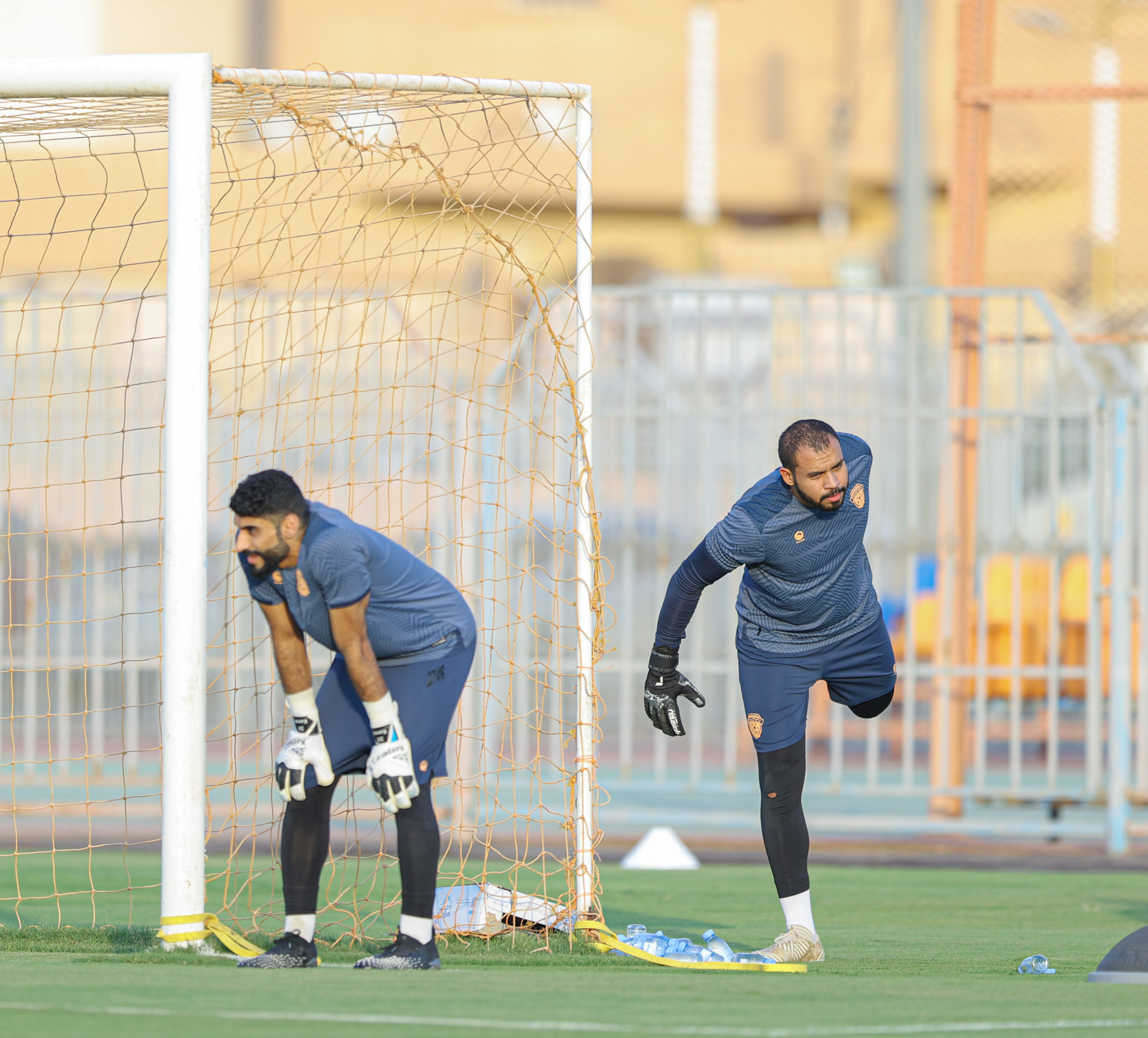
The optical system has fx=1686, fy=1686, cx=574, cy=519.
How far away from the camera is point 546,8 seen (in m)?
25.3

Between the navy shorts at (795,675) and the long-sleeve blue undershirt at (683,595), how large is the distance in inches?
9.2

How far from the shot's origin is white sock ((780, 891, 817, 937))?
5.82 m

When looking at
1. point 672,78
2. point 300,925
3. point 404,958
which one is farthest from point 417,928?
point 672,78

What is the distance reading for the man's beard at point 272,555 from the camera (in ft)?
16.6

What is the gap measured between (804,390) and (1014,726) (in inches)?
86.8

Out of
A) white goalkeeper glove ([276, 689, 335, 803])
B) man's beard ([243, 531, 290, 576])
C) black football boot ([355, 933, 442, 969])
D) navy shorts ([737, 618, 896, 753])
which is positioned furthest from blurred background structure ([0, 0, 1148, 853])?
man's beard ([243, 531, 290, 576])

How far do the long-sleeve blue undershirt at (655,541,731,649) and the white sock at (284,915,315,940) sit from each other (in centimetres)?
154

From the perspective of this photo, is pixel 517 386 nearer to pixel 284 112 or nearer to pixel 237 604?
pixel 237 604

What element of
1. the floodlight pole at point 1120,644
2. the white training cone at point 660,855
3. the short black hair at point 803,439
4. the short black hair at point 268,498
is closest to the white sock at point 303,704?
the short black hair at point 268,498

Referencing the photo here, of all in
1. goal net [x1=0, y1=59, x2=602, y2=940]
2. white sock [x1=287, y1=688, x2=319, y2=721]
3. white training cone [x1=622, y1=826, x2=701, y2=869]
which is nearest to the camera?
white sock [x1=287, y1=688, x2=319, y2=721]

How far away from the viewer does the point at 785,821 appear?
591cm

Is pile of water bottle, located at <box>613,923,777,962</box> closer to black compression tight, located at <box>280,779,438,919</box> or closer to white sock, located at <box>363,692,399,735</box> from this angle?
black compression tight, located at <box>280,779,438,919</box>

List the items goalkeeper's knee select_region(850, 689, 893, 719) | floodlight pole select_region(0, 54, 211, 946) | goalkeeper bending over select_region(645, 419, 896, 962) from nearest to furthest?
floodlight pole select_region(0, 54, 211, 946), goalkeeper bending over select_region(645, 419, 896, 962), goalkeeper's knee select_region(850, 689, 893, 719)

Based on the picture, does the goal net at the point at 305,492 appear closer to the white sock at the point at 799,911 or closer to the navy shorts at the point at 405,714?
the white sock at the point at 799,911
